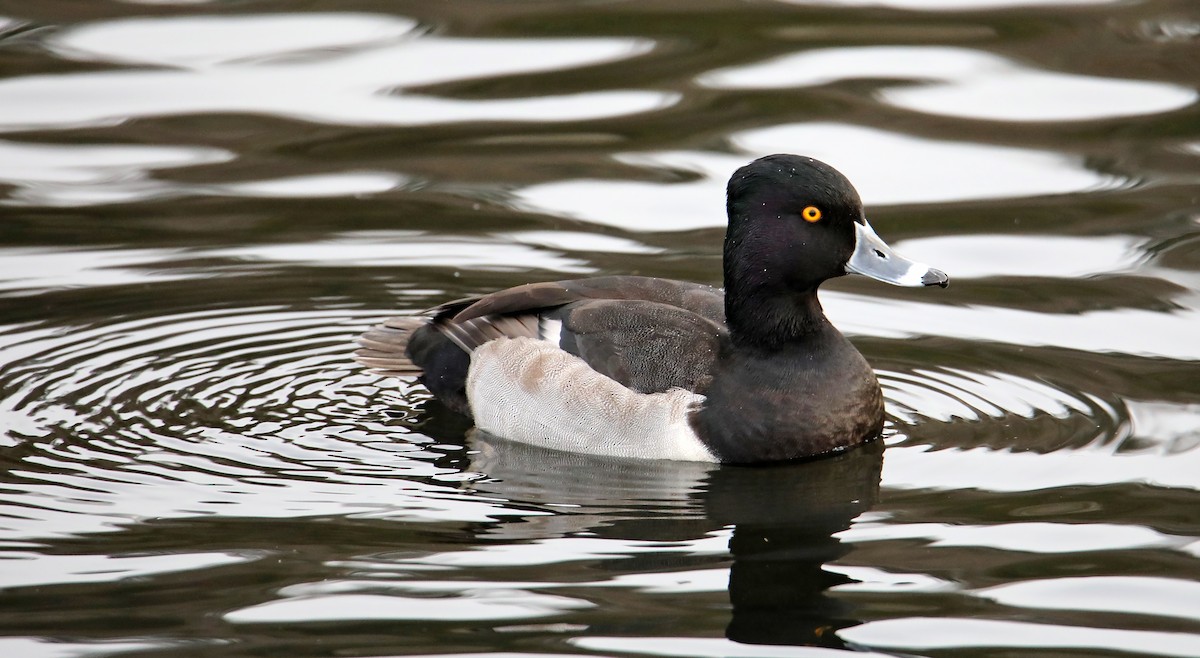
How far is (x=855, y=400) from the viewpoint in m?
7.39

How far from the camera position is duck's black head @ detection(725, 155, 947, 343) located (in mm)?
7332

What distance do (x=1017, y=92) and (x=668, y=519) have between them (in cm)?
660

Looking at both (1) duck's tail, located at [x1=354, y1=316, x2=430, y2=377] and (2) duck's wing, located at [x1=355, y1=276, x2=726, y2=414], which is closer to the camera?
(2) duck's wing, located at [x1=355, y1=276, x2=726, y2=414]

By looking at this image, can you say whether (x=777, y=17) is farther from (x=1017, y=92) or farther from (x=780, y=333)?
(x=780, y=333)

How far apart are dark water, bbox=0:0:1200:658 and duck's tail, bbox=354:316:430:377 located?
0.21m

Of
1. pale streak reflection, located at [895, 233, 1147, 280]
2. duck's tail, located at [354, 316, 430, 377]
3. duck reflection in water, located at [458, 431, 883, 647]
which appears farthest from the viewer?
pale streak reflection, located at [895, 233, 1147, 280]

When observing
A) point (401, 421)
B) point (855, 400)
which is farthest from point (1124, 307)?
point (401, 421)

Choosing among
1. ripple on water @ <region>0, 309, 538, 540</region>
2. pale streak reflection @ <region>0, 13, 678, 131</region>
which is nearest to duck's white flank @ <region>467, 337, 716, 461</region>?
ripple on water @ <region>0, 309, 538, 540</region>

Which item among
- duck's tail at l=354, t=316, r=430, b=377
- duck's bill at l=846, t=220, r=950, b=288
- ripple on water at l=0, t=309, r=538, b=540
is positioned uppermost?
duck's bill at l=846, t=220, r=950, b=288

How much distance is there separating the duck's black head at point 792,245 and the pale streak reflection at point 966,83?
478cm

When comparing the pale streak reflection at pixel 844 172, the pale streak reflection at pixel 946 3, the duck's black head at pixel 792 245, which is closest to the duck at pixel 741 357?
the duck's black head at pixel 792 245

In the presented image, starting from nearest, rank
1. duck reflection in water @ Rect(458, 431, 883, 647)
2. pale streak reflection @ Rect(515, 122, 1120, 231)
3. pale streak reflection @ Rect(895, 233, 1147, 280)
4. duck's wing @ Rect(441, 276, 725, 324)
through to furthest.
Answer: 1. duck reflection in water @ Rect(458, 431, 883, 647)
2. duck's wing @ Rect(441, 276, 725, 324)
3. pale streak reflection @ Rect(895, 233, 1147, 280)
4. pale streak reflection @ Rect(515, 122, 1120, 231)

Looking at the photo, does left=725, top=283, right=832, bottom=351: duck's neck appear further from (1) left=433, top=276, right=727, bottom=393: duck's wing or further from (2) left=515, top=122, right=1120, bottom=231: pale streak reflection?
(2) left=515, top=122, right=1120, bottom=231: pale streak reflection

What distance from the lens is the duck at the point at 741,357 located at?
24.0 ft
